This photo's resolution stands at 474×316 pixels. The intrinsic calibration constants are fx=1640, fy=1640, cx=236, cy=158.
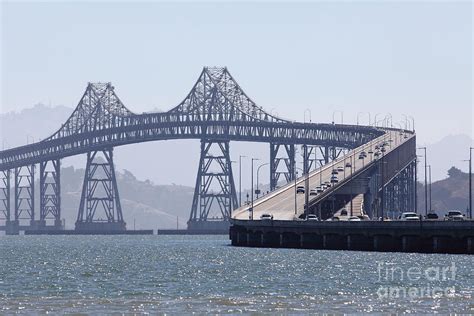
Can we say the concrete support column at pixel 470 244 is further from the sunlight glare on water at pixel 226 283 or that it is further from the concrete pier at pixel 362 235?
the sunlight glare on water at pixel 226 283

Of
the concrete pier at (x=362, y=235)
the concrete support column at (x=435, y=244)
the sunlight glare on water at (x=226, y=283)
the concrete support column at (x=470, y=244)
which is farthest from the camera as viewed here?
the concrete support column at (x=435, y=244)

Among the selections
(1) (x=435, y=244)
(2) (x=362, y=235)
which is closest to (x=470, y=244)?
(1) (x=435, y=244)

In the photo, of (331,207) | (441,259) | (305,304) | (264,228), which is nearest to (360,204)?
(331,207)

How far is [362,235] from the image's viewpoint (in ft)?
440

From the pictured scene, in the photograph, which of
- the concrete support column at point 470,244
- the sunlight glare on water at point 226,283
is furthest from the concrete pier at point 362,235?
the sunlight glare on water at point 226,283

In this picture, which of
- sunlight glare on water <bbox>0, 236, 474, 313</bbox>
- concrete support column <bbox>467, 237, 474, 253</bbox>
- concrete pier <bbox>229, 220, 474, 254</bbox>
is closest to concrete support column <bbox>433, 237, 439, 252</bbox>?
concrete pier <bbox>229, 220, 474, 254</bbox>

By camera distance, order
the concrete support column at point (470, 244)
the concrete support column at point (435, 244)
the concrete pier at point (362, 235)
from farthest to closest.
Answer: the concrete support column at point (435, 244)
the concrete pier at point (362, 235)
the concrete support column at point (470, 244)

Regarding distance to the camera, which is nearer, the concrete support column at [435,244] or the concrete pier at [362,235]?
the concrete pier at [362,235]

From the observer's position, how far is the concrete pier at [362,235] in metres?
120

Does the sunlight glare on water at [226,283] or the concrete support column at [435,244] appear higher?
the concrete support column at [435,244]

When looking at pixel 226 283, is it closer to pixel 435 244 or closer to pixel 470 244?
pixel 470 244

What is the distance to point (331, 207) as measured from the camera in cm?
18012

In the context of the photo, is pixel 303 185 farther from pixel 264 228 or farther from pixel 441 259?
pixel 441 259

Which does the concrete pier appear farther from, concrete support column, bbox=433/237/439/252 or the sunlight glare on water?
the sunlight glare on water
